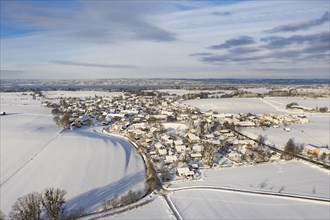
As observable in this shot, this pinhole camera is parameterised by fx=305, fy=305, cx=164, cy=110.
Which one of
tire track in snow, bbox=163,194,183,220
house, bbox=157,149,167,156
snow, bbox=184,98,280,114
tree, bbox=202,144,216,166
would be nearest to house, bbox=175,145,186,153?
house, bbox=157,149,167,156

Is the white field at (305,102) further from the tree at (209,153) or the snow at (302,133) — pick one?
the tree at (209,153)

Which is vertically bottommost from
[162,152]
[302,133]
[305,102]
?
[162,152]

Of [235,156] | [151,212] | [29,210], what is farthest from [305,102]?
[29,210]

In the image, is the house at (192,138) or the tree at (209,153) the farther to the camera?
the house at (192,138)

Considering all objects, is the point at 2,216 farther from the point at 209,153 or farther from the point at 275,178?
the point at 275,178

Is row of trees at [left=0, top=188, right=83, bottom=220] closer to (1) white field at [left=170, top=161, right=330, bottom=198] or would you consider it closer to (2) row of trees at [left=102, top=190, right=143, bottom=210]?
(2) row of trees at [left=102, top=190, right=143, bottom=210]

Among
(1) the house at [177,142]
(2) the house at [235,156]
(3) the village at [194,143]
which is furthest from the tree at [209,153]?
(1) the house at [177,142]

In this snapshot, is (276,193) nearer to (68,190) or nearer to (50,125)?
(68,190)
